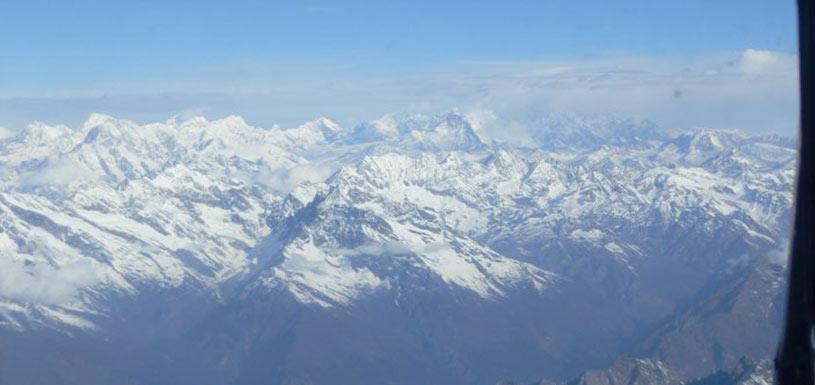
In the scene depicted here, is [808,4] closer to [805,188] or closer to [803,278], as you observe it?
[805,188]

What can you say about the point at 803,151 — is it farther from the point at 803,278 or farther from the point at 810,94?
the point at 803,278

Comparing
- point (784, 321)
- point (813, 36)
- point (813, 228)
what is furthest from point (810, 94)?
point (784, 321)

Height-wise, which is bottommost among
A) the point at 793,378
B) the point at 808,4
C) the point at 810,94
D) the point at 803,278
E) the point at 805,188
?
the point at 793,378

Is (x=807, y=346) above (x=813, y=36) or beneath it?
beneath

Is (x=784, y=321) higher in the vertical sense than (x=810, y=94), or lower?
lower

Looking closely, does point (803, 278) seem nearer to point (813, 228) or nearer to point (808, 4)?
point (813, 228)

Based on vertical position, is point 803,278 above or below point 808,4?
below

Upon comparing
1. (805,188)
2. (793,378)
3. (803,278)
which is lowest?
(793,378)

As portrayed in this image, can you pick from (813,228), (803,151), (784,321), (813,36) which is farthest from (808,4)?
(784,321)
